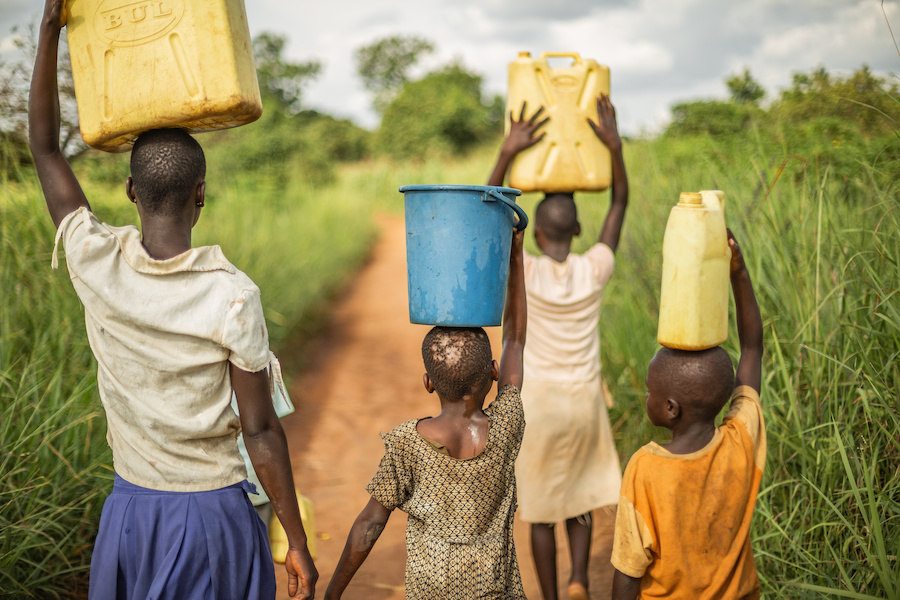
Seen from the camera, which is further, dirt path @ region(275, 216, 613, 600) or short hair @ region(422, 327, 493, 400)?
dirt path @ region(275, 216, 613, 600)

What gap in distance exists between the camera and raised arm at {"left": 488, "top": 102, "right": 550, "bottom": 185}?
2910 mm

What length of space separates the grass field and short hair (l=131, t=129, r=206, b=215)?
1.28 meters

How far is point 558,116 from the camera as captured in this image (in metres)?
2.96

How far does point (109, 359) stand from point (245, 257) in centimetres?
447

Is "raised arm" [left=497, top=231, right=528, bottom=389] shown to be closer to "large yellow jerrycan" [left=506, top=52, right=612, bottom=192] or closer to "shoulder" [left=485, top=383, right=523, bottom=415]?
"shoulder" [left=485, top=383, right=523, bottom=415]

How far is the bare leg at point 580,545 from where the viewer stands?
2.87 m

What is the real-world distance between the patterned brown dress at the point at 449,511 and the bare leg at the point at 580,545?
1.14 m

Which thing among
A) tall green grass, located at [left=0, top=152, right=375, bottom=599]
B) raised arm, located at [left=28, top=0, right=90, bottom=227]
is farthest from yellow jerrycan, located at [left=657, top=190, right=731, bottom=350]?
tall green grass, located at [left=0, top=152, right=375, bottom=599]

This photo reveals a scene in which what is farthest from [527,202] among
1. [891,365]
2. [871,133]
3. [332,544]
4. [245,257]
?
[891,365]

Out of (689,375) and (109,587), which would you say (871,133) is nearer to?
(689,375)

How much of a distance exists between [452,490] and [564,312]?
1.29 metres

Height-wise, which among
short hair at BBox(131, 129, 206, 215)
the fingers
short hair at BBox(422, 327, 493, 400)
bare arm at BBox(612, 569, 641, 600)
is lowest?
bare arm at BBox(612, 569, 641, 600)

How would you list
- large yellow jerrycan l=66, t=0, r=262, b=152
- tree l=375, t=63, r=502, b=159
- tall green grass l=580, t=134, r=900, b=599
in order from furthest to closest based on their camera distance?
1. tree l=375, t=63, r=502, b=159
2. tall green grass l=580, t=134, r=900, b=599
3. large yellow jerrycan l=66, t=0, r=262, b=152

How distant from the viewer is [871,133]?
13.0ft
